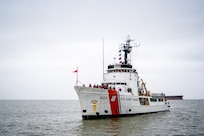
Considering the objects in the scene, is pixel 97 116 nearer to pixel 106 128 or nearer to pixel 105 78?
pixel 106 128

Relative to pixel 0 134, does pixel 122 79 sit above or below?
above

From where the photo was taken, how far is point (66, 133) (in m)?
20.0

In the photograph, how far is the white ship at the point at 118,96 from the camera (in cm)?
2686

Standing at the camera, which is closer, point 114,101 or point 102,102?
point 102,102

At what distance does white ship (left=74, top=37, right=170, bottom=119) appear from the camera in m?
26.9

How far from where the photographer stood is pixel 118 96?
91.7ft

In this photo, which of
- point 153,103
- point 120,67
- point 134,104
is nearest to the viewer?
point 134,104

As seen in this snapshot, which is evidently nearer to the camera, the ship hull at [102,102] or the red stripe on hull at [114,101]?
the ship hull at [102,102]

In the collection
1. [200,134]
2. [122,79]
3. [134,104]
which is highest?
[122,79]

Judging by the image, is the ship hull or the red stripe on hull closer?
the ship hull

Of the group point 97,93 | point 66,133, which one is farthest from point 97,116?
point 66,133

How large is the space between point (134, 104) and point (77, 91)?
865 cm

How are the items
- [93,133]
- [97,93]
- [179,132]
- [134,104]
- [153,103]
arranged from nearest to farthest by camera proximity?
[93,133] < [179,132] < [97,93] < [134,104] < [153,103]

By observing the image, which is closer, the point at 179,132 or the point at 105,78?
the point at 179,132
